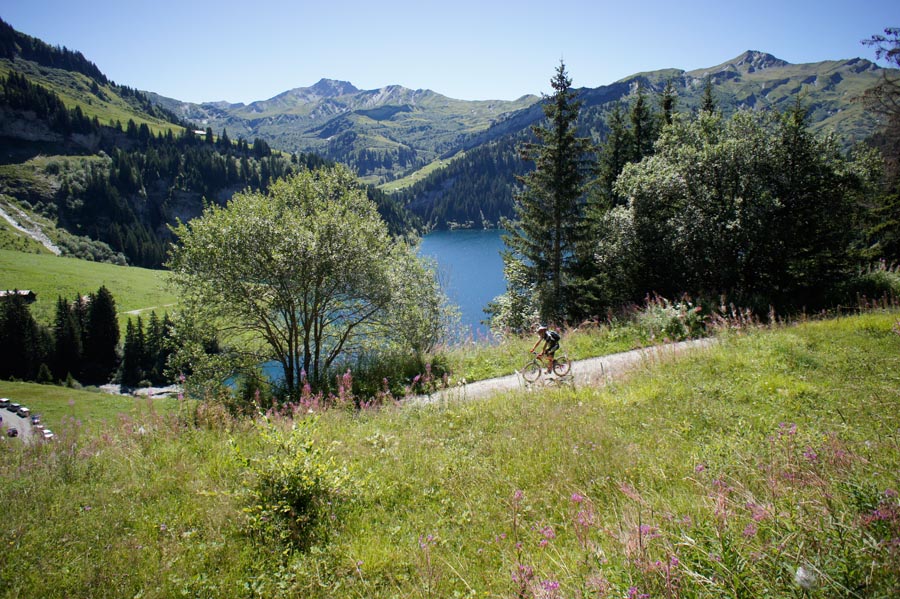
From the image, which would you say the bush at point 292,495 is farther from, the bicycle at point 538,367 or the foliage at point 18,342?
the foliage at point 18,342

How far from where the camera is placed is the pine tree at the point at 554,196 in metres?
24.6

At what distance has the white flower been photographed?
89.4 inches

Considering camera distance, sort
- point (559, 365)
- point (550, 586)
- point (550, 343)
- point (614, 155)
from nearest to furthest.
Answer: point (550, 586) < point (550, 343) < point (559, 365) < point (614, 155)

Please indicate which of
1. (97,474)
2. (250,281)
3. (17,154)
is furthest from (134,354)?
(17,154)

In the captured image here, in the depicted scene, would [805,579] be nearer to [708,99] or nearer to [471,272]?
[708,99]

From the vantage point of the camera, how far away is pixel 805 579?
2.31 meters

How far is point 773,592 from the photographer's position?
236 cm

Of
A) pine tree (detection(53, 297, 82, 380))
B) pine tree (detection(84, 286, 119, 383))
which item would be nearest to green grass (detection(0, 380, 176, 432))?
pine tree (detection(53, 297, 82, 380))

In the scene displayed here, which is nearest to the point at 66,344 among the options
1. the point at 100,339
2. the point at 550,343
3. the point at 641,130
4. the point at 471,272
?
the point at 100,339

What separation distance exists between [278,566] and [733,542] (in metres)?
4.10

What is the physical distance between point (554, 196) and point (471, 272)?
92808mm

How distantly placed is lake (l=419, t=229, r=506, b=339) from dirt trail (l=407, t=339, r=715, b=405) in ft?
112

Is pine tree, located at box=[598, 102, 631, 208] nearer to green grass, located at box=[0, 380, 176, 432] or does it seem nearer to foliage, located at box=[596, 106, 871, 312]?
foliage, located at box=[596, 106, 871, 312]

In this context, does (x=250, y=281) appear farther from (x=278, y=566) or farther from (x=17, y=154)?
(x=17, y=154)
